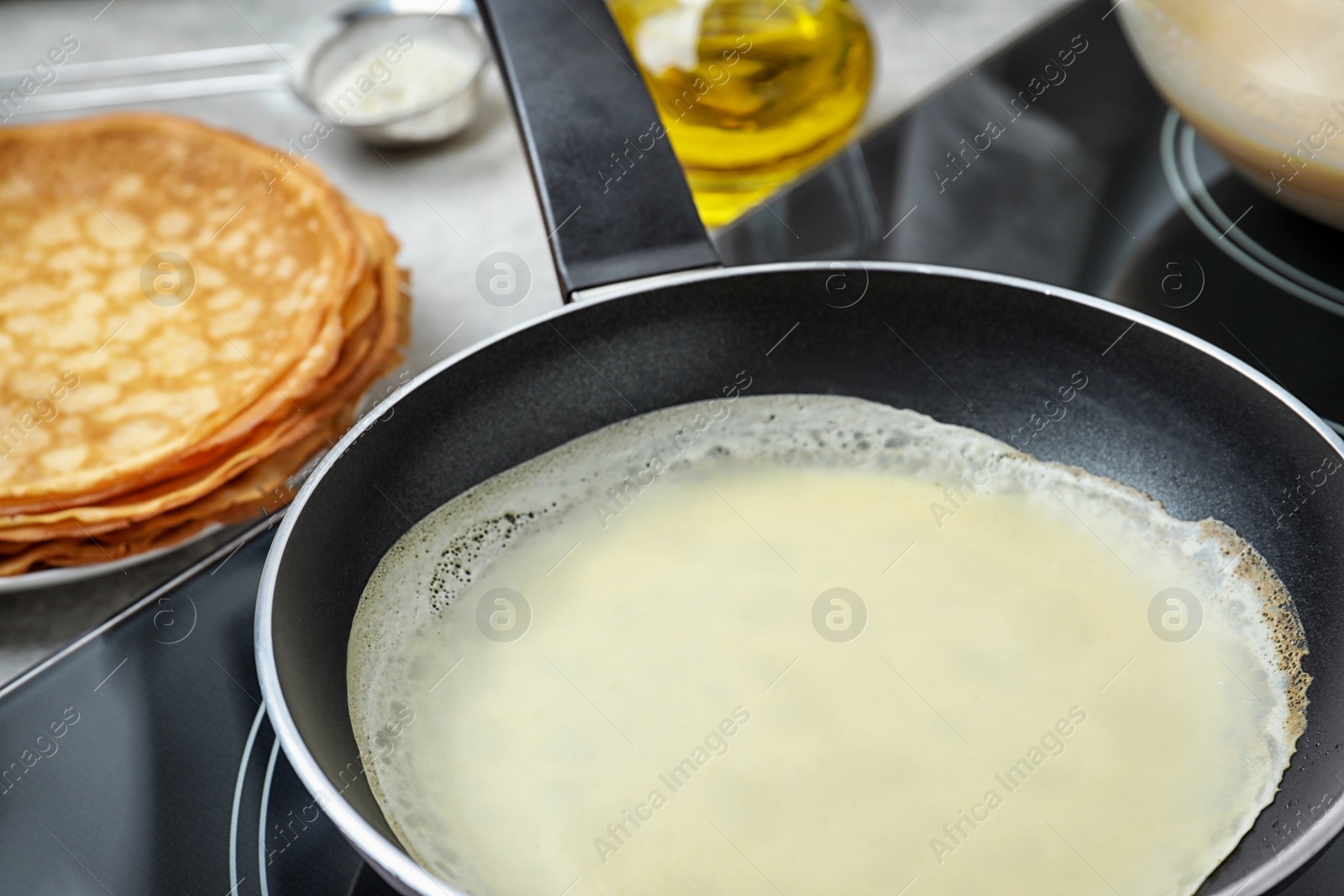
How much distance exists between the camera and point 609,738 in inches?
20.3

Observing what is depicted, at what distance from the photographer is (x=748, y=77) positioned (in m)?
0.85

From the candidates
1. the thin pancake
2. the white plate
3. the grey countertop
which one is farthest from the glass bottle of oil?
the white plate

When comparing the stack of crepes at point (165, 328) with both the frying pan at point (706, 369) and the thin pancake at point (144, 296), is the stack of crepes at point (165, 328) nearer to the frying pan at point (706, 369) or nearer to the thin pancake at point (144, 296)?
the thin pancake at point (144, 296)

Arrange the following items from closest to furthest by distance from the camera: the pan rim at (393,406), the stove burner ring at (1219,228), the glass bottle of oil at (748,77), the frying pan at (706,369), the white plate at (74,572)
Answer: the pan rim at (393,406) < the frying pan at (706,369) < the white plate at (74,572) < the stove burner ring at (1219,228) < the glass bottle of oil at (748,77)

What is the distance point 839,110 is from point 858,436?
0.37m

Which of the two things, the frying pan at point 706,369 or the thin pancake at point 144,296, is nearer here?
the frying pan at point 706,369

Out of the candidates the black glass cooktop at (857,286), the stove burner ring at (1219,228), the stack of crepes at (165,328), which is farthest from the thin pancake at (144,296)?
the stove burner ring at (1219,228)

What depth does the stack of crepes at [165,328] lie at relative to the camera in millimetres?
667

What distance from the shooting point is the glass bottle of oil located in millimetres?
851

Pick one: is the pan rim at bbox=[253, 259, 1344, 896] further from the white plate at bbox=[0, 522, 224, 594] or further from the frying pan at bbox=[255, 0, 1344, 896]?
the white plate at bbox=[0, 522, 224, 594]

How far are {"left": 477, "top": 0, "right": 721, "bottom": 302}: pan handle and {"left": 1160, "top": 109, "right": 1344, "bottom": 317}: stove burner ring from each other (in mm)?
380

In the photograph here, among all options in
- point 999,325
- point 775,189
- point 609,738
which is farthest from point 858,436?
point 775,189

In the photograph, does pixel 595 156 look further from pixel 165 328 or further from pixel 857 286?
pixel 165 328

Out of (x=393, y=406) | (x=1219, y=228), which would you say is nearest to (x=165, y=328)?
(x=393, y=406)
